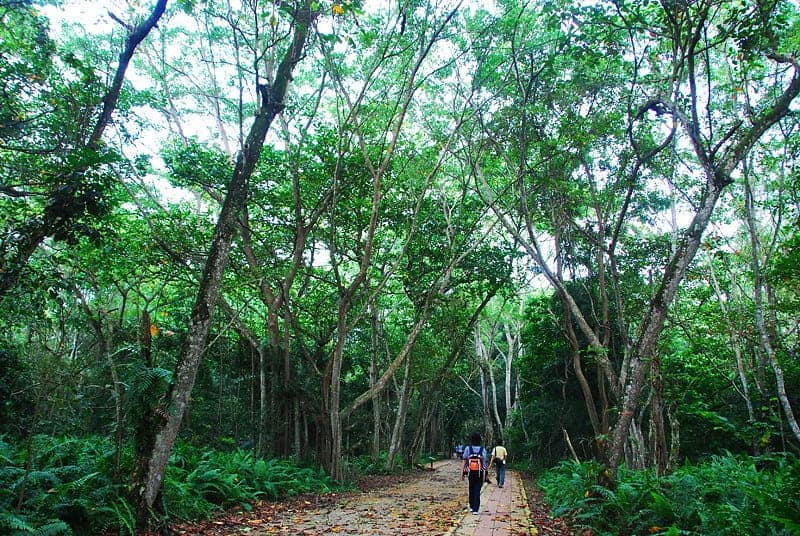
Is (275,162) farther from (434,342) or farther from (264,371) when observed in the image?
(434,342)

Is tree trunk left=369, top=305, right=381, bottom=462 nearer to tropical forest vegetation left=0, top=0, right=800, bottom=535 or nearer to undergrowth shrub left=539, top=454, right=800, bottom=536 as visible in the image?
tropical forest vegetation left=0, top=0, right=800, bottom=535

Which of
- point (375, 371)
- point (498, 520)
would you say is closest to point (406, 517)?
point (498, 520)

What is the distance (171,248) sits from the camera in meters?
12.0

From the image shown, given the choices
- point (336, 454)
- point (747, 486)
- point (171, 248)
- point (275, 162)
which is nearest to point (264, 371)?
A: point (336, 454)

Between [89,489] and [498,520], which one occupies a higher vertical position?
[89,489]

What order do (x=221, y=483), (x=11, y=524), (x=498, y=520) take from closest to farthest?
(x=11, y=524), (x=498, y=520), (x=221, y=483)

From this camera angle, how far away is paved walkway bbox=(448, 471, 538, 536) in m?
7.62

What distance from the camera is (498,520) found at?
28.8ft

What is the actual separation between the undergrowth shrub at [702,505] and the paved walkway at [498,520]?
858 mm

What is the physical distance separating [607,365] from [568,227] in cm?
501

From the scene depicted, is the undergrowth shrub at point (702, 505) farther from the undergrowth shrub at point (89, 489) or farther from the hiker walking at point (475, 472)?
the undergrowth shrub at point (89, 489)

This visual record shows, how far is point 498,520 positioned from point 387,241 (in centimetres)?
917

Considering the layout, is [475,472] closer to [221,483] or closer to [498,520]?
[498,520]

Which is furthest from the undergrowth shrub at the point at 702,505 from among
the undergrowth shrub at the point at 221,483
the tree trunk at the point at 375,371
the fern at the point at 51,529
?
the tree trunk at the point at 375,371
